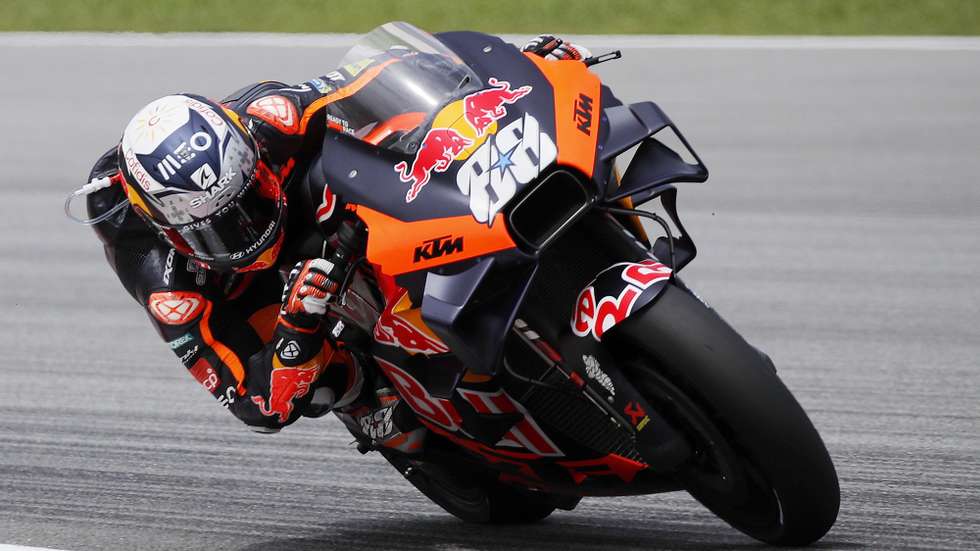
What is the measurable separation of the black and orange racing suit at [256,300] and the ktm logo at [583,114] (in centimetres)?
76

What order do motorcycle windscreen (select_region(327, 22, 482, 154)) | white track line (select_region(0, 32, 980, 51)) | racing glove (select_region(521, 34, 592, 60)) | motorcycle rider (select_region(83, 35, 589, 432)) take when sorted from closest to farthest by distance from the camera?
motorcycle windscreen (select_region(327, 22, 482, 154)), motorcycle rider (select_region(83, 35, 589, 432)), racing glove (select_region(521, 34, 592, 60)), white track line (select_region(0, 32, 980, 51))

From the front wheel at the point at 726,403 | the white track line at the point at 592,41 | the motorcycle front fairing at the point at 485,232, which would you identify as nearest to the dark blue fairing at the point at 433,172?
the motorcycle front fairing at the point at 485,232

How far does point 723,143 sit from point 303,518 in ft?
17.5

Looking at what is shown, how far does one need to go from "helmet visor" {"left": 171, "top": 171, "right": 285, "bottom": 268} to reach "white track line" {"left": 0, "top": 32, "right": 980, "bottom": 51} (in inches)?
305

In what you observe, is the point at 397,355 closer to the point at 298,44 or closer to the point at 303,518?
the point at 303,518

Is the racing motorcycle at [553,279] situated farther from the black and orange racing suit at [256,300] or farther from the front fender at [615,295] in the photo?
the black and orange racing suit at [256,300]

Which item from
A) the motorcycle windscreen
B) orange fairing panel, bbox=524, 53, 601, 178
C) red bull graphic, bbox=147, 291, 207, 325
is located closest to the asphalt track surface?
red bull graphic, bbox=147, 291, 207, 325

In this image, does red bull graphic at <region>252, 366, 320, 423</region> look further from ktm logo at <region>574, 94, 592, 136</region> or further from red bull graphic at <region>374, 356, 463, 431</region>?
ktm logo at <region>574, 94, 592, 136</region>

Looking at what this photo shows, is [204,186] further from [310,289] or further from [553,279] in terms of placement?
[553,279]

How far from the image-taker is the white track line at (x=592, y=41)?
35.4ft

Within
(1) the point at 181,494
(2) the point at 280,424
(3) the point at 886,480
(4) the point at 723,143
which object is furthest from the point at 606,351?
(4) the point at 723,143

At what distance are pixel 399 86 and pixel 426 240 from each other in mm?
466

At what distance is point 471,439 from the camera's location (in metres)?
3.80

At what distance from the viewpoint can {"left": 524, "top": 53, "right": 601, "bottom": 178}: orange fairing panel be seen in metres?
3.02
